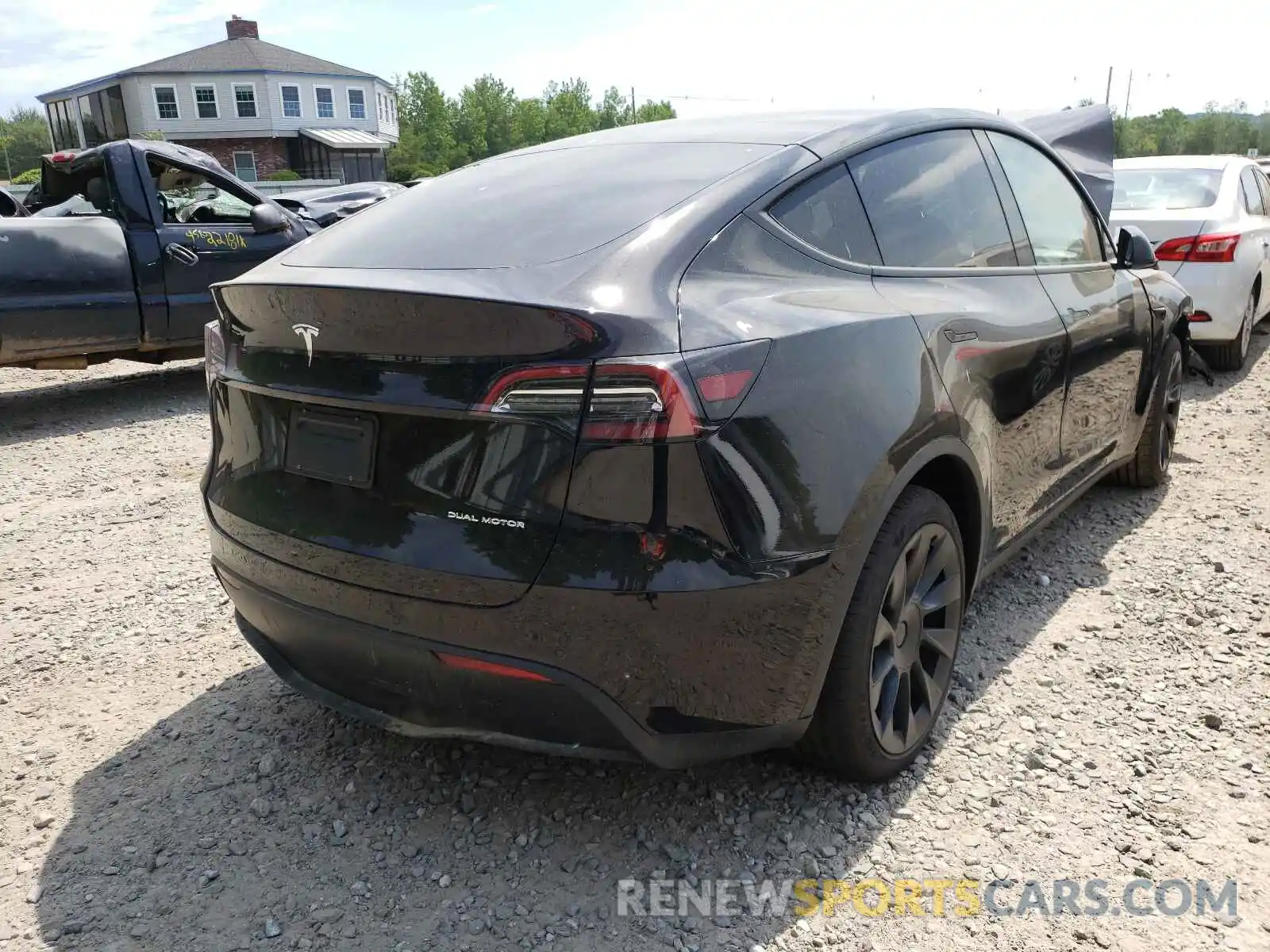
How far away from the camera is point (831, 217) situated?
2658 millimetres

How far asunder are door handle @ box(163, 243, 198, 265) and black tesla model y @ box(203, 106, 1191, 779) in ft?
17.0

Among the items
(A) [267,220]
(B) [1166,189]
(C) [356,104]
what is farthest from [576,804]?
(C) [356,104]

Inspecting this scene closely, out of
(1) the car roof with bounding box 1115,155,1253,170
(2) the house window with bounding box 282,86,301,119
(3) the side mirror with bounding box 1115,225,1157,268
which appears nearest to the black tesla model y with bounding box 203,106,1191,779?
(3) the side mirror with bounding box 1115,225,1157,268

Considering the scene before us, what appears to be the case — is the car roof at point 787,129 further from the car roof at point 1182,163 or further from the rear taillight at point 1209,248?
the car roof at point 1182,163

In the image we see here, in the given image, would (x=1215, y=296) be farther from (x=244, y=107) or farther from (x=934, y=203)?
(x=244, y=107)

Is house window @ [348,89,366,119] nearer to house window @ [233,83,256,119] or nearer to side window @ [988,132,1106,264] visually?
house window @ [233,83,256,119]

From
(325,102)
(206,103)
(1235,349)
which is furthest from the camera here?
Answer: (325,102)

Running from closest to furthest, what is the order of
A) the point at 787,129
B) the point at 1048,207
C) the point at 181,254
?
the point at 787,129
the point at 1048,207
the point at 181,254

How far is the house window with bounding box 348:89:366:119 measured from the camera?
5897 centimetres

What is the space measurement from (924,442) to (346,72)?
62.8m

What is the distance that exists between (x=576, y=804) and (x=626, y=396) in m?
1.23

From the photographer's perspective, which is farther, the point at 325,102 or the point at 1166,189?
the point at 325,102

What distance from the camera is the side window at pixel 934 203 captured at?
9.28ft

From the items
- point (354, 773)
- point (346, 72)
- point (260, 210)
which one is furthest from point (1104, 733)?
point (346, 72)
